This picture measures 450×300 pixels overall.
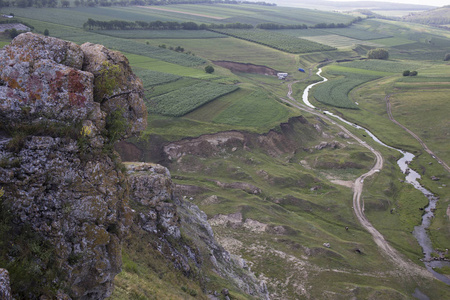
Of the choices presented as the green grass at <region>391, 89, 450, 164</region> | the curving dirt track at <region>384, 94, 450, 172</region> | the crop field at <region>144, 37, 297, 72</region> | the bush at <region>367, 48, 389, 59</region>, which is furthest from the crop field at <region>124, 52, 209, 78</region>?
the bush at <region>367, 48, 389, 59</region>

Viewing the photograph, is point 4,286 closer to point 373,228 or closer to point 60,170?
point 60,170

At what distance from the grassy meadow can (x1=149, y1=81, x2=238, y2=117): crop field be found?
54 centimetres

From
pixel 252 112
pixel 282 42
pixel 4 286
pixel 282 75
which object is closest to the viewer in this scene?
pixel 4 286

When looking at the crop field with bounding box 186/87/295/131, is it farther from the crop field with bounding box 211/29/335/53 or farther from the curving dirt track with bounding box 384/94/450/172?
the crop field with bounding box 211/29/335/53

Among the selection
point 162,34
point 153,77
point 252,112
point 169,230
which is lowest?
point 252,112

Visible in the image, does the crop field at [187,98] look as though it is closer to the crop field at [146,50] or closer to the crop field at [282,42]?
the crop field at [146,50]

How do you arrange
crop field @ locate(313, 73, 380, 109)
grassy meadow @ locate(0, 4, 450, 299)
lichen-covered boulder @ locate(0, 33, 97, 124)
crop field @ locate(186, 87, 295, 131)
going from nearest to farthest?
lichen-covered boulder @ locate(0, 33, 97, 124) < grassy meadow @ locate(0, 4, 450, 299) < crop field @ locate(186, 87, 295, 131) < crop field @ locate(313, 73, 380, 109)

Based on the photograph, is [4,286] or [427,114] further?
[427,114]

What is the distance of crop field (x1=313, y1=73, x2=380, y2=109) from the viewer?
119 metres

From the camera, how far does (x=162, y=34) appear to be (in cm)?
16488

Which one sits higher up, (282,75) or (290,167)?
(282,75)

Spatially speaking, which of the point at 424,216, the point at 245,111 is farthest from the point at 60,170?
the point at 245,111

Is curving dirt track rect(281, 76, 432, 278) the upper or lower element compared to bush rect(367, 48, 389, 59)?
lower

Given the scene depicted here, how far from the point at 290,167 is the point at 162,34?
118 m
